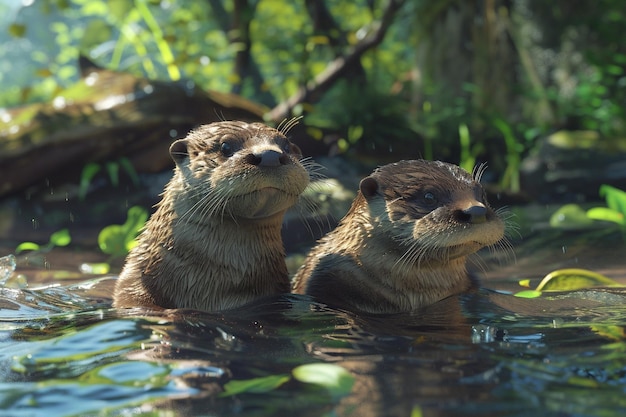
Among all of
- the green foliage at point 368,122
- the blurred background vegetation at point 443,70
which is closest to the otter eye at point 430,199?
the blurred background vegetation at point 443,70

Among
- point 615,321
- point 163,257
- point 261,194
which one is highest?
point 261,194

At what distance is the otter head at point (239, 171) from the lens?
3111 mm

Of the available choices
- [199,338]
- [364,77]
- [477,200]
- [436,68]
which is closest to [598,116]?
[436,68]

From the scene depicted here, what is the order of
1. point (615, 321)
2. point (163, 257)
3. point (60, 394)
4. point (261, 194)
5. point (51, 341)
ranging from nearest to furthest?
point (60, 394) < point (51, 341) < point (615, 321) < point (261, 194) < point (163, 257)

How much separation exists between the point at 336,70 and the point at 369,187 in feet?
17.4

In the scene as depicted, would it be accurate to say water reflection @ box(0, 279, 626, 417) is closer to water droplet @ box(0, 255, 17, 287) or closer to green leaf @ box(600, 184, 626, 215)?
water droplet @ box(0, 255, 17, 287)

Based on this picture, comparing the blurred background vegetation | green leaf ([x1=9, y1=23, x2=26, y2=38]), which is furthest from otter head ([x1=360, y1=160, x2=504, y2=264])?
green leaf ([x1=9, y1=23, x2=26, y2=38])

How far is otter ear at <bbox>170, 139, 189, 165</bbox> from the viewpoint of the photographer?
3551 mm

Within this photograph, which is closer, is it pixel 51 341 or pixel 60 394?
pixel 60 394

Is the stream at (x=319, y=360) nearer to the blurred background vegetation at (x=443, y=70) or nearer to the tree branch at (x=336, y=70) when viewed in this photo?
the blurred background vegetation at (x=443, y=70)

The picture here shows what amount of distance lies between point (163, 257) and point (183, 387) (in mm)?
1404

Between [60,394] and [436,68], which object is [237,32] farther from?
[60,394]

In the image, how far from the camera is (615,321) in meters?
2.85

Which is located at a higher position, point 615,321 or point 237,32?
point 237,32
